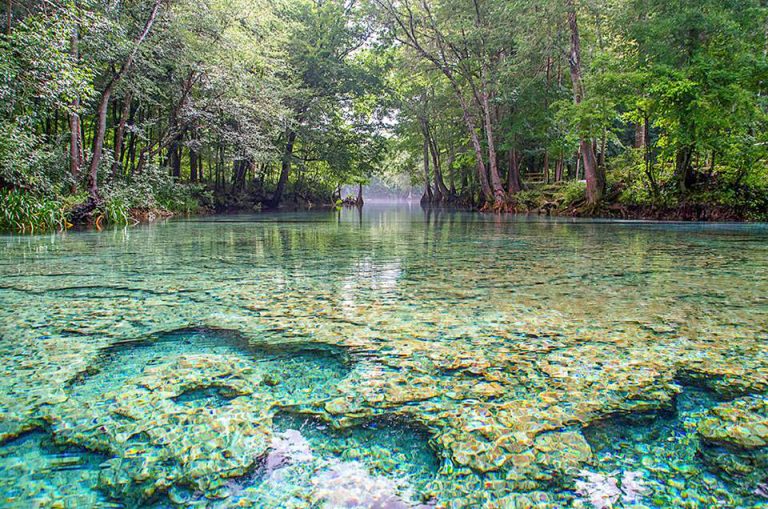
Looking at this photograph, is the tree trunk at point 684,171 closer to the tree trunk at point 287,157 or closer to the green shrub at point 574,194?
the green shrub at point 574,194

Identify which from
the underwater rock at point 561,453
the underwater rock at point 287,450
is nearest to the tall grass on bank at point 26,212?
the underwater rock at point 287,450

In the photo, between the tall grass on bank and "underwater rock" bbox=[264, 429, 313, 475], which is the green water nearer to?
"underwater rock" bbox=[264, 429, 313, 475]

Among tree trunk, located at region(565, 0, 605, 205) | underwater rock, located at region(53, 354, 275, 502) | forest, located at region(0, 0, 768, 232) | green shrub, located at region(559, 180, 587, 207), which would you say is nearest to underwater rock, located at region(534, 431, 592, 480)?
underwater rock, located at region(53, 354, 275, 502)

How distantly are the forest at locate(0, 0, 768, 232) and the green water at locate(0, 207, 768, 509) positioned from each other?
765 centimetres

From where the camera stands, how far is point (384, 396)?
135 centimetres

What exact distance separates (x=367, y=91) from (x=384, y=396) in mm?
23886

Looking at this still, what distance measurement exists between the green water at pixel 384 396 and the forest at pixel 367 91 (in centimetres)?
765

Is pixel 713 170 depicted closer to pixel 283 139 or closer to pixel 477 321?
pixel 477 321

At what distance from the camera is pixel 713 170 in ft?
38.2

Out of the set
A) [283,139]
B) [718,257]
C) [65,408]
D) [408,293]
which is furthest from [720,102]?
[283,139]

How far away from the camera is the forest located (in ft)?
28.9

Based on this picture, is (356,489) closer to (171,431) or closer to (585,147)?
(171,431)

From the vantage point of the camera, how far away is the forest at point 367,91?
8.80 metres

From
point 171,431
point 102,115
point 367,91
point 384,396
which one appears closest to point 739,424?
point 384,396
